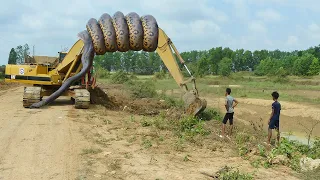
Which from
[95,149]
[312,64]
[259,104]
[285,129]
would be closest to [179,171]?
A: [95,149]

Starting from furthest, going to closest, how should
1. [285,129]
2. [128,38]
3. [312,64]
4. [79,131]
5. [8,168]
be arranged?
1. [312,64]
2. [285,129]
3. [128,38]
4. [79,131]
5. [8,168]

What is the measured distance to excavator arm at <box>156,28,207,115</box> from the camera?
13.2 metres

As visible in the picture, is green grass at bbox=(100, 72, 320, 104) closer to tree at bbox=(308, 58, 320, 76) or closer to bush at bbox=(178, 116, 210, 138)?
bush at bbox=(178, 116, 210, 138)

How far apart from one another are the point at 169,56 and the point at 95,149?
6268mm

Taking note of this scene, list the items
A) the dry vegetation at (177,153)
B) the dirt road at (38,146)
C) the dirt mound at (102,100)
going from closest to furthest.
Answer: the dirt road at (38,146)
the dry vegetation at (177,153)
the dirt mound at (102,100)

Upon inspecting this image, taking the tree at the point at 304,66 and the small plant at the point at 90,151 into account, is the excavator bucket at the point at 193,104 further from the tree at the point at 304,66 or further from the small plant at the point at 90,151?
the tree at the point at 304,66

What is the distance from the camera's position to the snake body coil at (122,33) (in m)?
14.0

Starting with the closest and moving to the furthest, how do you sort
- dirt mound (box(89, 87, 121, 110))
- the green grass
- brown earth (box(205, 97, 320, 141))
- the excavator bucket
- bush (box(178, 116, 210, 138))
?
bush (box(178, 116, 210, 138))
the excavator bucket
dirt mound (box(89, 87, 121, 110))
brown earth (box(205, 97, 320, 141))
the green grass

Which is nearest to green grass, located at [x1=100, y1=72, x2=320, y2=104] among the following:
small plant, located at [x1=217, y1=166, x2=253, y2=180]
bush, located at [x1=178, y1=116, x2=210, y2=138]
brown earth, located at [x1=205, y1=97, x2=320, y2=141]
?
bush, located at [x1=178, y1=116, x2=210, y2=138]

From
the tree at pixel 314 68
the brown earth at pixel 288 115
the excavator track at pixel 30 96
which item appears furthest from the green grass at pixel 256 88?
the tree at pixel 314 68

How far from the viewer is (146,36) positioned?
14.1 metres

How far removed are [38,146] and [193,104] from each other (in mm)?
5931

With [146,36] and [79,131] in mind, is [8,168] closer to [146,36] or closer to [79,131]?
[79,131]

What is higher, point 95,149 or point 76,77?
point 76,77
